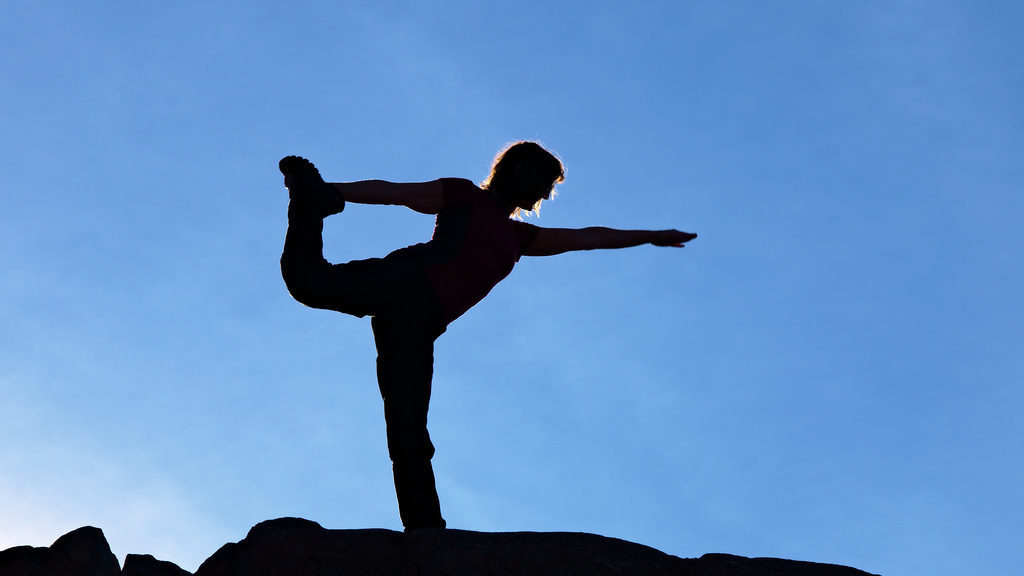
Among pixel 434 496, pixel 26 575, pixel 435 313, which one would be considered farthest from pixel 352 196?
pixel 26 575

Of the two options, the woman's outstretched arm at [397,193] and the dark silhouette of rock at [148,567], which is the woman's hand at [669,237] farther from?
the dark silhouette of rock at [148,567]

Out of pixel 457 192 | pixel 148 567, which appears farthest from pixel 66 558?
pixel 457 192

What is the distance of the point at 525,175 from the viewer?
20.1 ft

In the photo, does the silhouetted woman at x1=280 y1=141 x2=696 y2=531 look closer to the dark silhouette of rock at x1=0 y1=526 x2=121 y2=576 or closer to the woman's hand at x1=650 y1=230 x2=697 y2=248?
the woman's hand at x1=650 y1=230 x2=697 y2=248

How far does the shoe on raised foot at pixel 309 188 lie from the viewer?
557 centimetres

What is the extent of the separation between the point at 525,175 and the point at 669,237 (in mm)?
838

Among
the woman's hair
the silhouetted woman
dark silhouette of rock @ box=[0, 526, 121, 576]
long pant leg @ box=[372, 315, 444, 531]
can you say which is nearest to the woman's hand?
the silhouetted woman

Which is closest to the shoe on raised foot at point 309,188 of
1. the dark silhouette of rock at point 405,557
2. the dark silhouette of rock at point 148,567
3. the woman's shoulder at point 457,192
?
the woman's shoulder at point 457,192

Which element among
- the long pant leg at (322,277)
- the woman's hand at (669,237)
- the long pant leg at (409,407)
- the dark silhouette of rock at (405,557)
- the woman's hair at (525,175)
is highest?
the woman's hair at (525,175)

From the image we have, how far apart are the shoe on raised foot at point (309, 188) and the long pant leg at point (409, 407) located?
59 cm

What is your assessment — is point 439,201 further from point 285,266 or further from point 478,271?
point 285,266

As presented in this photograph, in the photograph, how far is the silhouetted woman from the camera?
552 centimetres

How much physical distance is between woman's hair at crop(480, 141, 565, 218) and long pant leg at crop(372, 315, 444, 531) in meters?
0.88

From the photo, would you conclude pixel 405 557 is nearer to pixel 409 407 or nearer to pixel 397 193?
pixel 409 407
